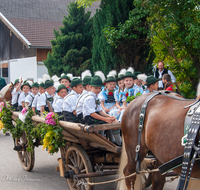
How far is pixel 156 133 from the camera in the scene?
2.86 metres

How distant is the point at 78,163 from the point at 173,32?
6103 mm

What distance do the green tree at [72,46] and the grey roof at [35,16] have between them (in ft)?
13.3

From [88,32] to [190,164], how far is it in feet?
40.2

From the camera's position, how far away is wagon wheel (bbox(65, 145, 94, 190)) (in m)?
3.78

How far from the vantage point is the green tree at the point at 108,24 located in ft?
31.0

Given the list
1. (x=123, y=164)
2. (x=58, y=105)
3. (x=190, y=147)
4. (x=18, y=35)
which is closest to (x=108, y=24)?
(x=58, y=105)

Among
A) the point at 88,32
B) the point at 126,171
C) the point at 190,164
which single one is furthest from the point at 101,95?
the point at 88,32

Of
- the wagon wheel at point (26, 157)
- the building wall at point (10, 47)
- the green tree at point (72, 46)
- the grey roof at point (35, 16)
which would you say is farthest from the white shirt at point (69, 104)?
the building wall at point (10, 47)

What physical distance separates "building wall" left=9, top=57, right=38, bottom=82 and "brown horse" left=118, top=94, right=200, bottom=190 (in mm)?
14774

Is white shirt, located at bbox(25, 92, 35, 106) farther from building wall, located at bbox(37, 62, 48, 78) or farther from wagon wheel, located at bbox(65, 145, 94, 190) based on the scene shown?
building wall, located at bbox(37, 62, 48, 78)

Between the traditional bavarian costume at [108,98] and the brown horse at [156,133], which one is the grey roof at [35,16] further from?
the brown horse at [156,133]

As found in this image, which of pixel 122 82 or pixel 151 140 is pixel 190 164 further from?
pixel 122 82

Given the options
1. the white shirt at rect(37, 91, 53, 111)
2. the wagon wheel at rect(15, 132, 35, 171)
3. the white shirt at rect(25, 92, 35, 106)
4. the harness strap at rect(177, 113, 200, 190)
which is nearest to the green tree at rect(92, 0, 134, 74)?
the white shirt at rect(25, 92, 35, 106)

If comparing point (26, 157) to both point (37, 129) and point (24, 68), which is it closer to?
point (37, 129)
